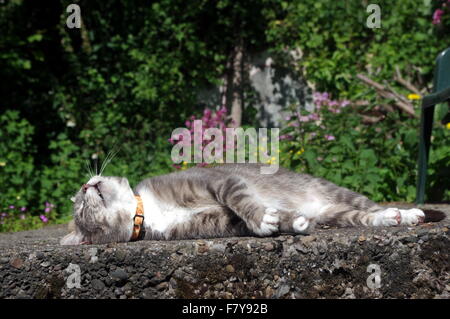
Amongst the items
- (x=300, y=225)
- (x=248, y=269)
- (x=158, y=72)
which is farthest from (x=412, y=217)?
(x=158, y=72)

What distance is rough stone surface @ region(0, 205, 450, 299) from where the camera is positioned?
6.54 feet

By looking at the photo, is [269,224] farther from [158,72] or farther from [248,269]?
[158,72]

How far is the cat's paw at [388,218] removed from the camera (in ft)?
8.19

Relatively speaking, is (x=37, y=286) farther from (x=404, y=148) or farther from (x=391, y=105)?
(x=391, y=105)

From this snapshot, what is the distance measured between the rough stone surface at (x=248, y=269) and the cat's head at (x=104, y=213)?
430 millimetres

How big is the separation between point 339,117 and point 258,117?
2.16 metres

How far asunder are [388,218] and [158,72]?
3964 millimetres

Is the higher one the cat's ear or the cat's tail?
the cat's tail

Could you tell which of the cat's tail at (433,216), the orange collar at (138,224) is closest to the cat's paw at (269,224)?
the orange collar at (138,224)

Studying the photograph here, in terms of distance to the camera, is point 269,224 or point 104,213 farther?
point 104,213

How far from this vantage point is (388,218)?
2.51m

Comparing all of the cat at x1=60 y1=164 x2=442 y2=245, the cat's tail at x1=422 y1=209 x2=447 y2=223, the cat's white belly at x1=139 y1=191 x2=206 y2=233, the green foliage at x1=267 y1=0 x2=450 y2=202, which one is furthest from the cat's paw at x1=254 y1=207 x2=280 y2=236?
the green foliage at x1=267 y1=0 x2=450 y2=202

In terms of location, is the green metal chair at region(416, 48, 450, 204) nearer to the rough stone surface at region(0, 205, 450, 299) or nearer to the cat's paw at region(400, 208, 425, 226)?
the cat's paw at region(400, 208, 425, 226)

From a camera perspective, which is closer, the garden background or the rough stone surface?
the rough stone surface
